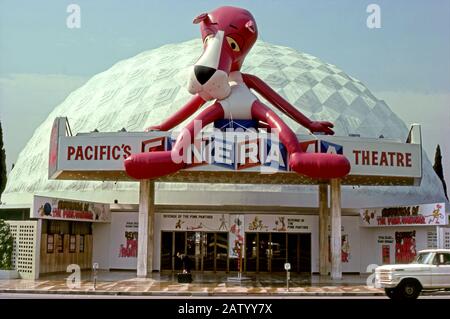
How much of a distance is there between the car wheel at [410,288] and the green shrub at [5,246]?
→ 55.4 ft

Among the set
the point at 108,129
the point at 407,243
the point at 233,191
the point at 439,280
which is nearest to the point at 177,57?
the point at 108,129

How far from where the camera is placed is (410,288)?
21828mm

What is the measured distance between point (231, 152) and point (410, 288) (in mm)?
8633

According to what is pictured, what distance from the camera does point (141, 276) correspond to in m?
29.1

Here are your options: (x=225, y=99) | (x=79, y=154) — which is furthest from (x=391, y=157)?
(x=79, y=154)

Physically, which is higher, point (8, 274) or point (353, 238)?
point (353, 238)

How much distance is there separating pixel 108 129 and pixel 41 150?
5725 millimetres

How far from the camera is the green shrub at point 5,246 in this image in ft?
98.5

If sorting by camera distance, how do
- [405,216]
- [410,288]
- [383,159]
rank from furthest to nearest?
[405,216], [383,159], [410,288]

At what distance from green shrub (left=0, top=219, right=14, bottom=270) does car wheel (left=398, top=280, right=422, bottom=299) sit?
16.9 meters

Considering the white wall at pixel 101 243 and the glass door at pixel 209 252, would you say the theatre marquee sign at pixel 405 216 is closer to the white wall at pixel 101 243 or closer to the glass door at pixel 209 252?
the glass door at pixel 209 252

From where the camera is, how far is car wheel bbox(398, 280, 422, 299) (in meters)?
21.8

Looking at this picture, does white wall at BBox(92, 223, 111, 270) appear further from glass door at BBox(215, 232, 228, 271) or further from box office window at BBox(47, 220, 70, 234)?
glass door at BBox(215, 232, 228, 271)

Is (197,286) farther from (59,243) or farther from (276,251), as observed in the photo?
(276,251)
